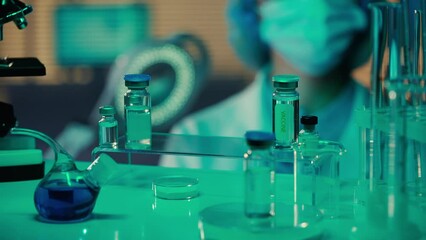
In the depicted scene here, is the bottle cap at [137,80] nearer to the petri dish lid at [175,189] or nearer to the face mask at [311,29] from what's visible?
the petri dish lid at [175,189]

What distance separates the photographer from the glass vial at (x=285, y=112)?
1784 millimetres

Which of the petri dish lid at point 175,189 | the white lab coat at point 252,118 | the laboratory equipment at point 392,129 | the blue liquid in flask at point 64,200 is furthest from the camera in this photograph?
the white lab coat at point 252,118

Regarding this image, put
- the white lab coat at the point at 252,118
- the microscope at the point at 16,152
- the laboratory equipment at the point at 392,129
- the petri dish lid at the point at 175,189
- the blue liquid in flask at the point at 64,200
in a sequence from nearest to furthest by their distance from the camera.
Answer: the laboratory equipment at the point at 392,129 < the blue liquid in flask at the point at 64,200 < the petri dish lid at the point at 175,189 < the microscope at the point at 16,152 < the white lab coat at the point at 252,118

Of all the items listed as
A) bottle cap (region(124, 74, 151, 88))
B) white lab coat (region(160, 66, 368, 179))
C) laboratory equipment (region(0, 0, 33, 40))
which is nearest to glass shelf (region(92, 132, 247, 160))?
bottle cap (region(124, 74, 151, 88))

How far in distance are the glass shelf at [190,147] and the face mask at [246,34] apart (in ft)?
4.86

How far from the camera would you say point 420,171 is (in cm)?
156

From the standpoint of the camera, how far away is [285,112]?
5.86ft

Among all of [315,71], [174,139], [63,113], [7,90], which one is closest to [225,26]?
[315,71]

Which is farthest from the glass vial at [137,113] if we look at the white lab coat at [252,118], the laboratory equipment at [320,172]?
the white lab coat at [252,118]

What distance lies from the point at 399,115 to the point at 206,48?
2144mm

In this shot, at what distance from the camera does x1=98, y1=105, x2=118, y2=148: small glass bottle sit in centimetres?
190

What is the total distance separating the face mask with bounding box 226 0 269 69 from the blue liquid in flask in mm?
1922

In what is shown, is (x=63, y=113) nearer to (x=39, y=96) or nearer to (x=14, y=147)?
(x=39, y=96)

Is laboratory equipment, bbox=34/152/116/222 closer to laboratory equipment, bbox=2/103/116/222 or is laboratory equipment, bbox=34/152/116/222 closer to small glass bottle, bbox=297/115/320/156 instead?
laboratory equipment, bbox=2/103/116/222
